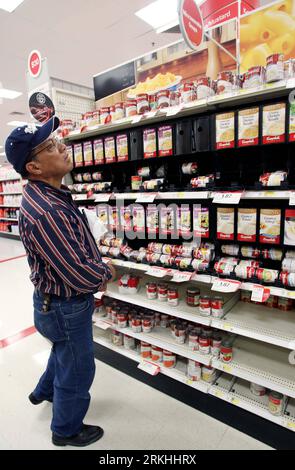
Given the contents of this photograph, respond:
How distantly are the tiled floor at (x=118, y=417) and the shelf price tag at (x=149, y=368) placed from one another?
0.18m

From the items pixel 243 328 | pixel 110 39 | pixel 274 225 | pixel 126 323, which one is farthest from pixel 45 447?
pixel 110 39

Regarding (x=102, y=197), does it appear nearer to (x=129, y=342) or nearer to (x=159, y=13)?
(x=129, y=342)

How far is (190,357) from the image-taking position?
182 cm

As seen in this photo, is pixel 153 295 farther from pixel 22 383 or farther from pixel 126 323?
pixel 22 383

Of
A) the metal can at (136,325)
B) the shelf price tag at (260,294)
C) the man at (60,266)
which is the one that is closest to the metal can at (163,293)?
the metal can at (136,325)

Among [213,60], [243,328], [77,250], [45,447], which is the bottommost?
[45,447]

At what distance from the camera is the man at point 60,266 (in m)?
1.31

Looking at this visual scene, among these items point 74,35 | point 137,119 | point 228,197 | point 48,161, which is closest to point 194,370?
point 228,197

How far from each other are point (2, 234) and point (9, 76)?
4.59 m

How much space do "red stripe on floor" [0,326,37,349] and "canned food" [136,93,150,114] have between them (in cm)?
239

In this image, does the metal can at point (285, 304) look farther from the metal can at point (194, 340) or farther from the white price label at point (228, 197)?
the white price label at point (228, 197)

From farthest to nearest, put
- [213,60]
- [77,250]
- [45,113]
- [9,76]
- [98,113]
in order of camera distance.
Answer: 1. [9,76]
2. [213,60]
3. [45,113]
4. [98,113]
5. [77,250]

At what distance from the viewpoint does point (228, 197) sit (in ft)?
4.83

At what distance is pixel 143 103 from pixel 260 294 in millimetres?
1369
